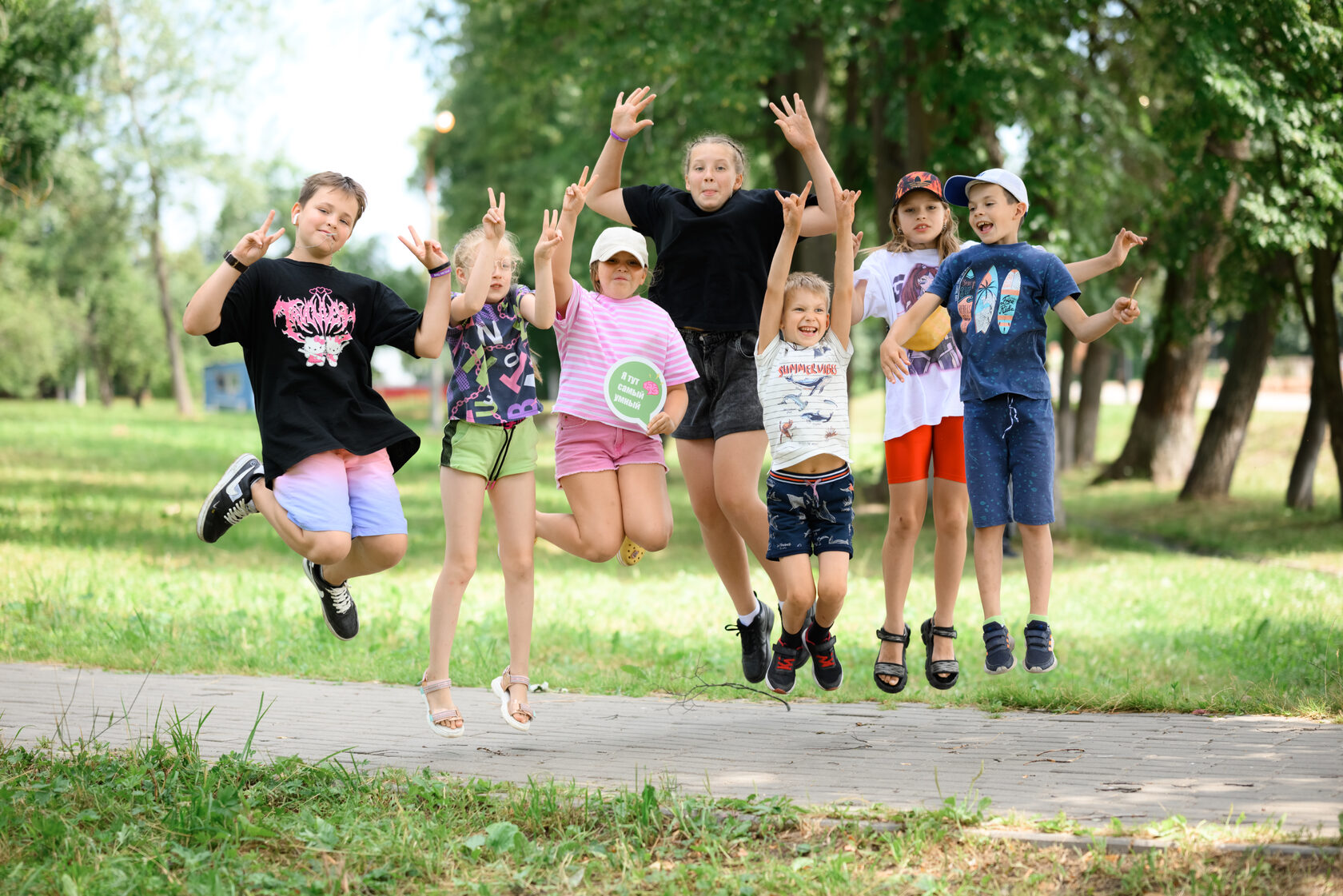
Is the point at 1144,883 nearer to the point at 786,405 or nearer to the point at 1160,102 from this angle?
the point at 786,405

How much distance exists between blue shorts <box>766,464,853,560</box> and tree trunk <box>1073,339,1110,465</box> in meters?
25.4

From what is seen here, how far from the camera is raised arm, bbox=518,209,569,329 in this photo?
556cm

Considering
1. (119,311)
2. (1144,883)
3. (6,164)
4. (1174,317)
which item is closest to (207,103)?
(119,311)

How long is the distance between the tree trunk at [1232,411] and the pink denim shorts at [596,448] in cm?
1593

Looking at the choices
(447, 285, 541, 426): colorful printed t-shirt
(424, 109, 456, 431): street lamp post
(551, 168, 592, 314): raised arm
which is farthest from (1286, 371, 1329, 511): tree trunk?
(447, 285, 541, 426): colorful printed t-shirt

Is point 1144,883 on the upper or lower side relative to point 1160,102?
lower

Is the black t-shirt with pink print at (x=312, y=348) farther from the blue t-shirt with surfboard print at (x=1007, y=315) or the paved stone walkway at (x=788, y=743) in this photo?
the blue t-shirt with surfboard print at (x=1007, y=315)

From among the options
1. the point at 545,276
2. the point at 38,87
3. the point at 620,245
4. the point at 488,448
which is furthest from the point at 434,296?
the point at 38,87

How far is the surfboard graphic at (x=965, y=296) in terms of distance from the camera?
19.2ft

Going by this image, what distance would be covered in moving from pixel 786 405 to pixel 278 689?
3.68 m

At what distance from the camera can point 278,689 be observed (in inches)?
291

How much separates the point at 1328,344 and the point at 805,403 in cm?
1343

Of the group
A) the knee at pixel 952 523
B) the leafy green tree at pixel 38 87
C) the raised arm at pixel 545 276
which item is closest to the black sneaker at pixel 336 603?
the raised arm at pixel 545 276

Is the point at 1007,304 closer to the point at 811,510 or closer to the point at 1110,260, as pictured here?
the point at 1110,260
